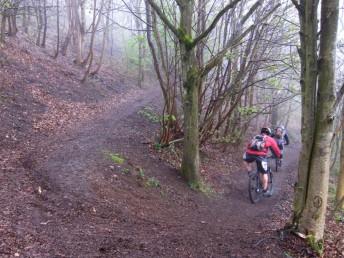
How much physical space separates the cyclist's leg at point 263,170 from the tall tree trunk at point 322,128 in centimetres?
494

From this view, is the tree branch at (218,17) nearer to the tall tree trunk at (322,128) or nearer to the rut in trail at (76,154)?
the tall tree trunk at (322,128)

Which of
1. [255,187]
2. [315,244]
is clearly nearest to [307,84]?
[315,244]

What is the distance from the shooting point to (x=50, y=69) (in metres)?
19.2

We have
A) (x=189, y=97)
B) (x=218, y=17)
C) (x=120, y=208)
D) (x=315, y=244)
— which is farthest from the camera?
(x=189, y=97)

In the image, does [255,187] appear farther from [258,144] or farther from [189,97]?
[189,97]

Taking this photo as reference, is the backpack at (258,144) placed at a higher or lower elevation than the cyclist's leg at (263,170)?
higher

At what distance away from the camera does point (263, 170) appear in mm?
11031

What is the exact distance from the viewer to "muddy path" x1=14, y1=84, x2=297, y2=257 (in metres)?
5.52

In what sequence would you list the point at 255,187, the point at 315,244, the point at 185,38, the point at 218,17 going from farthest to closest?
the point at 255,187, the point at 185,38, the point at 218,17, the point at 315,244

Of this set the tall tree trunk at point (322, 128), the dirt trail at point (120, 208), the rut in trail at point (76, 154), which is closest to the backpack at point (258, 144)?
the dirt trail at point (120, 208)

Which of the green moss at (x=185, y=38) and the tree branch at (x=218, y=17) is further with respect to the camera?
the green moss at (x=185, y=38)

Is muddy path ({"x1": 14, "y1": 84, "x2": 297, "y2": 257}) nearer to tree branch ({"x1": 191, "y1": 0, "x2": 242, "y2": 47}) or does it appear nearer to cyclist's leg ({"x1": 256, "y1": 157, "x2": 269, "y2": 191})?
cyclist's leg ({"x1": 256, "y1": 157, "x2": 269, "y2": 191})

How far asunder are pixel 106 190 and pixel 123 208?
71 cm

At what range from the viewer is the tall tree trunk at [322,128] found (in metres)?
5.67
